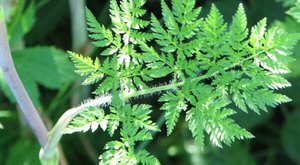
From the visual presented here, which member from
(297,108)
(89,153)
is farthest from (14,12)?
(297,108)

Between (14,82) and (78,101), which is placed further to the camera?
(78,101)

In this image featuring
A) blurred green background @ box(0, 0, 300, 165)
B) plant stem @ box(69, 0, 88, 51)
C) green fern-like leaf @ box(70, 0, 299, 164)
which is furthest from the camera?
plant stem @ box(69, 0, 88, 51)

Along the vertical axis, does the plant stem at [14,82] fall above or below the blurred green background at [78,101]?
above

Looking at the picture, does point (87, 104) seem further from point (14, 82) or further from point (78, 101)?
point (78, 101)

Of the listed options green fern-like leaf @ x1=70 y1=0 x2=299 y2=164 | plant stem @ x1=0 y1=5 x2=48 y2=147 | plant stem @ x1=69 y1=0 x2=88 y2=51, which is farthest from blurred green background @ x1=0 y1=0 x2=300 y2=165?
green fern-like leaf @ x1=70 y1=0 x2=299 y2=164

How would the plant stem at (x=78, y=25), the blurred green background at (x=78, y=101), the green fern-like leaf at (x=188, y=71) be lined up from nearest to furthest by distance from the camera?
the green fern-like leaf at (x=188, y=71), the blurred green background at (x=78, y=101), the plant stem at (x=78, y=25)

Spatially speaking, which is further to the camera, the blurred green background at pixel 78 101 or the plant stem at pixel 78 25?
the plant stem at pixel 78 25

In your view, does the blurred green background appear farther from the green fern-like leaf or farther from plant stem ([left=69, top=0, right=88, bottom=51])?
the green fern-like leaf

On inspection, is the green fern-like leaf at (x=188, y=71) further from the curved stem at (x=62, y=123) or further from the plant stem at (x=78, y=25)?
the plant stem at (x=78, y=25)

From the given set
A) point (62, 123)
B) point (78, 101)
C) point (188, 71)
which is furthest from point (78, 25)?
point (188, 71)

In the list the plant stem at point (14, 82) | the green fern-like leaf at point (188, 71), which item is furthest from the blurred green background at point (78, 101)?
the green fern-like leaf at point (188, 71)
